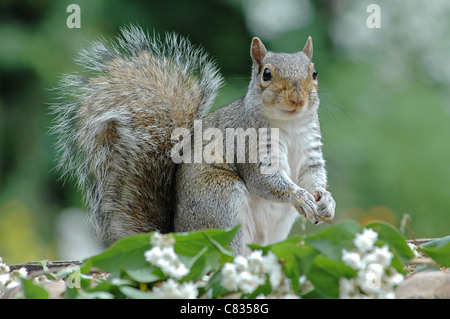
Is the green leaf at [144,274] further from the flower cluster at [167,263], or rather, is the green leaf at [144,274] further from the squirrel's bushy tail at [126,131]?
the squirrel's bushy tail at [126,131]

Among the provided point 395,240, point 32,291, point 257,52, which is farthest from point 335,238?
point 257,52

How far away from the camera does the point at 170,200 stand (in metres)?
2.03

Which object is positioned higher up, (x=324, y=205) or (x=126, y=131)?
(x=126, y=131)

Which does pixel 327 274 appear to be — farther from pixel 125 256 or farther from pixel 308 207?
pixel 308 207

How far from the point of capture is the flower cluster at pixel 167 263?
1.00m

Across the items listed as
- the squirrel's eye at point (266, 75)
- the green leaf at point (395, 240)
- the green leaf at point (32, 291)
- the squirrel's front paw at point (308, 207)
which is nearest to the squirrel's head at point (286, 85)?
the squirrel's eye at point (266, 75)

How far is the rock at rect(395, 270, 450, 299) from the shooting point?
1.05 metres

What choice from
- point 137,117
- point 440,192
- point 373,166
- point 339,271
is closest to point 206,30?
point 373,166

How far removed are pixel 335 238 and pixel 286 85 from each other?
33.1 inches

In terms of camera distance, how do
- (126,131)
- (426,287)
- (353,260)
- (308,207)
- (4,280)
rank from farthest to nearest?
(126,131)
(308,207)
(4,280)
(426,287)
(353,260)

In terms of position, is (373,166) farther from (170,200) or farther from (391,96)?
(170,200)

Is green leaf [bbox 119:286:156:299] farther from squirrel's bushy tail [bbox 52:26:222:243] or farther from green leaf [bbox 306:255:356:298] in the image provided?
squirrel's bushy tail [bbox 52:26:222:243]

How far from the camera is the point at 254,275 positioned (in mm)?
1021

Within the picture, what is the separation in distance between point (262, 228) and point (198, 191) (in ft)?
0.72
